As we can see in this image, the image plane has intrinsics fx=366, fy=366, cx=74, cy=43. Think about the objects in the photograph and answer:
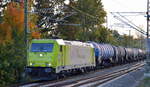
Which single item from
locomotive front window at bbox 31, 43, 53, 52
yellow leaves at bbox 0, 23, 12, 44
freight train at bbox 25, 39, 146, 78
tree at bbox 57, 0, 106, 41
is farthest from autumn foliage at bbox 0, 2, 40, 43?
tree at bbox 57, 0, 106, 41

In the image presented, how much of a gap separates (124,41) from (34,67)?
73625mm

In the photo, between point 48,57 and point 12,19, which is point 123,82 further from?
point 12,19

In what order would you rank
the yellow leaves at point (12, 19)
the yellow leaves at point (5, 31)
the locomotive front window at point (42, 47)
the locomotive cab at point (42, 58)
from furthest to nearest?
the yellow leaves at point (12, 19)
the yellow leaves at point (5, 31)
the locomotive front window at point (42, 47)
the locomotive cab at point (42, 58)

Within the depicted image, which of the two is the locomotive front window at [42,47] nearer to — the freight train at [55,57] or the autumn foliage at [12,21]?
the freight train at [55,57]

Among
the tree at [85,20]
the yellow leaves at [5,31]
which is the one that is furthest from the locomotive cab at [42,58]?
the tree at [85,20]

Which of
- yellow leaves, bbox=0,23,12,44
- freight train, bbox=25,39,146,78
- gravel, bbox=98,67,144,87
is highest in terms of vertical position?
yellow leaves, bbox=0,23,12,44

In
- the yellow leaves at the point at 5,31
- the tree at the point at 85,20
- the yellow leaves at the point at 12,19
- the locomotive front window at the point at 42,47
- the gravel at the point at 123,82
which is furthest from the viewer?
the tree at the point at 85,20

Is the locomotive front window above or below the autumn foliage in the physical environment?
below

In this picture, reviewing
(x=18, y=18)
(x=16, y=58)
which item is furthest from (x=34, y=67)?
(x=18, y=18)

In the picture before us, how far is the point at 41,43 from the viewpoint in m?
25.3

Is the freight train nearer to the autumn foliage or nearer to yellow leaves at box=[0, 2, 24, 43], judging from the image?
the autumn foliage

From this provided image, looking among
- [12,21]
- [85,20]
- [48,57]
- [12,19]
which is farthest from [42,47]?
[85,20]

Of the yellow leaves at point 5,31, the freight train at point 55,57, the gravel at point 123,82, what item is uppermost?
the yellow leaves at point 5,31

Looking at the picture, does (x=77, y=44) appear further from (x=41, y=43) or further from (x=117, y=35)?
(x=117, y=35)
